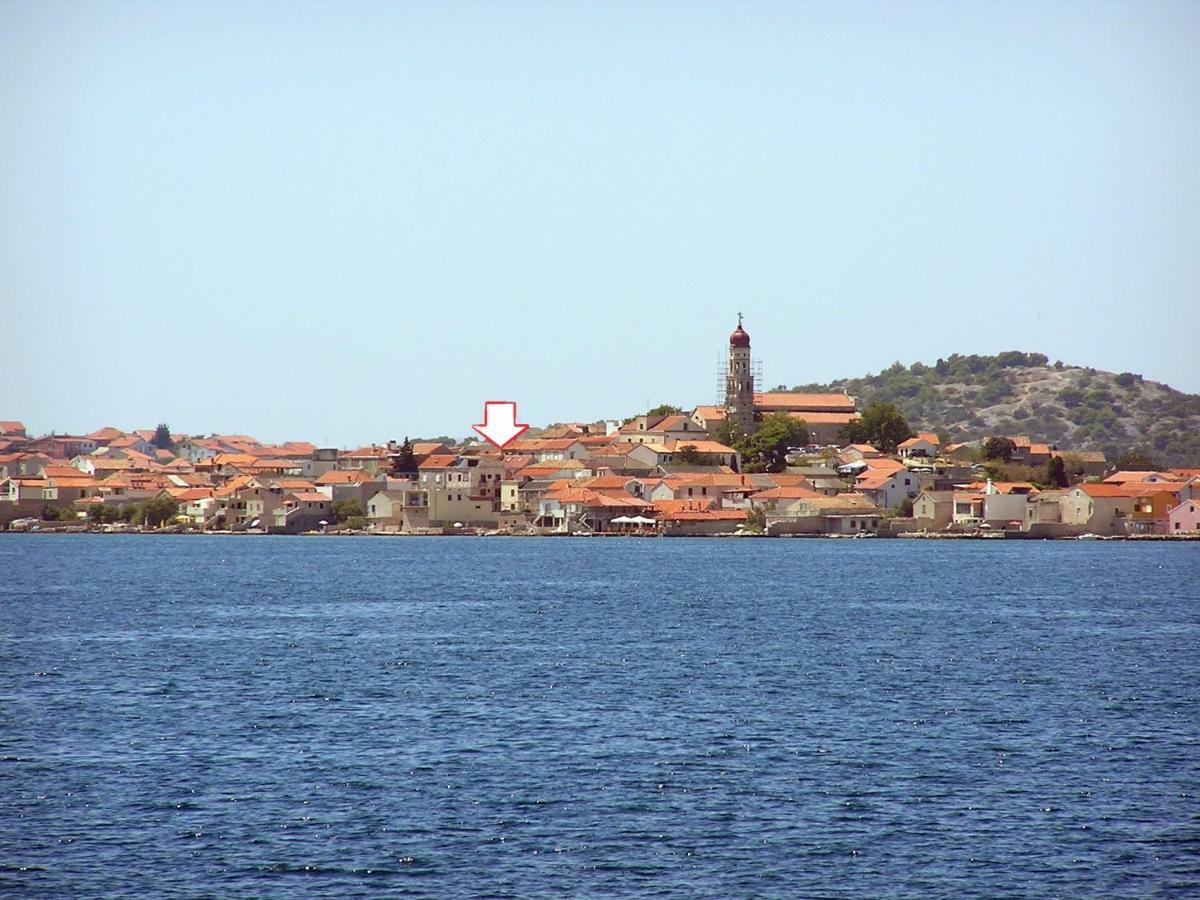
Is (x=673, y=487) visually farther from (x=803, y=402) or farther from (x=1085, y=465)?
(x=1085, y=465)

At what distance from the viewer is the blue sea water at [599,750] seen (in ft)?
62.0

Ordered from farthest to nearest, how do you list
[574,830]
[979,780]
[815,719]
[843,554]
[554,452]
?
[554,452] → [843,554] → [815,719] → [979,780] → [574,830]

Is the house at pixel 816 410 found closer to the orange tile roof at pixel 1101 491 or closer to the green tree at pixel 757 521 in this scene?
the green tree at pixel 757 521

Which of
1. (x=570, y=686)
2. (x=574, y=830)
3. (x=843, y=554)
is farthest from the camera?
(x=843, y=554)

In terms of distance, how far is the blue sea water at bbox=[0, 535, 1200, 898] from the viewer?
18906 mm

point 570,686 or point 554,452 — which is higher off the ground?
point 554,452

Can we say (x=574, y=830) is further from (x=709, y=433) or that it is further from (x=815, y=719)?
(x=709, y=433)

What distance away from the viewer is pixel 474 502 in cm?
12088

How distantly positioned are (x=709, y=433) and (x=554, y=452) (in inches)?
533

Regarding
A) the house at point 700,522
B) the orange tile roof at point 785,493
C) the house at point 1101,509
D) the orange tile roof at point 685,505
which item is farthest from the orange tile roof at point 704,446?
the house at point 1101,509

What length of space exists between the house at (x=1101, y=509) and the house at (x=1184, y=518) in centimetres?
257

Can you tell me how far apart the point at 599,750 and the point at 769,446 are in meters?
106

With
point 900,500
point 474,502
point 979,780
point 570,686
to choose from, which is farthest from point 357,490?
point 979,780

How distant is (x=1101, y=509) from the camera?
108125 mm
